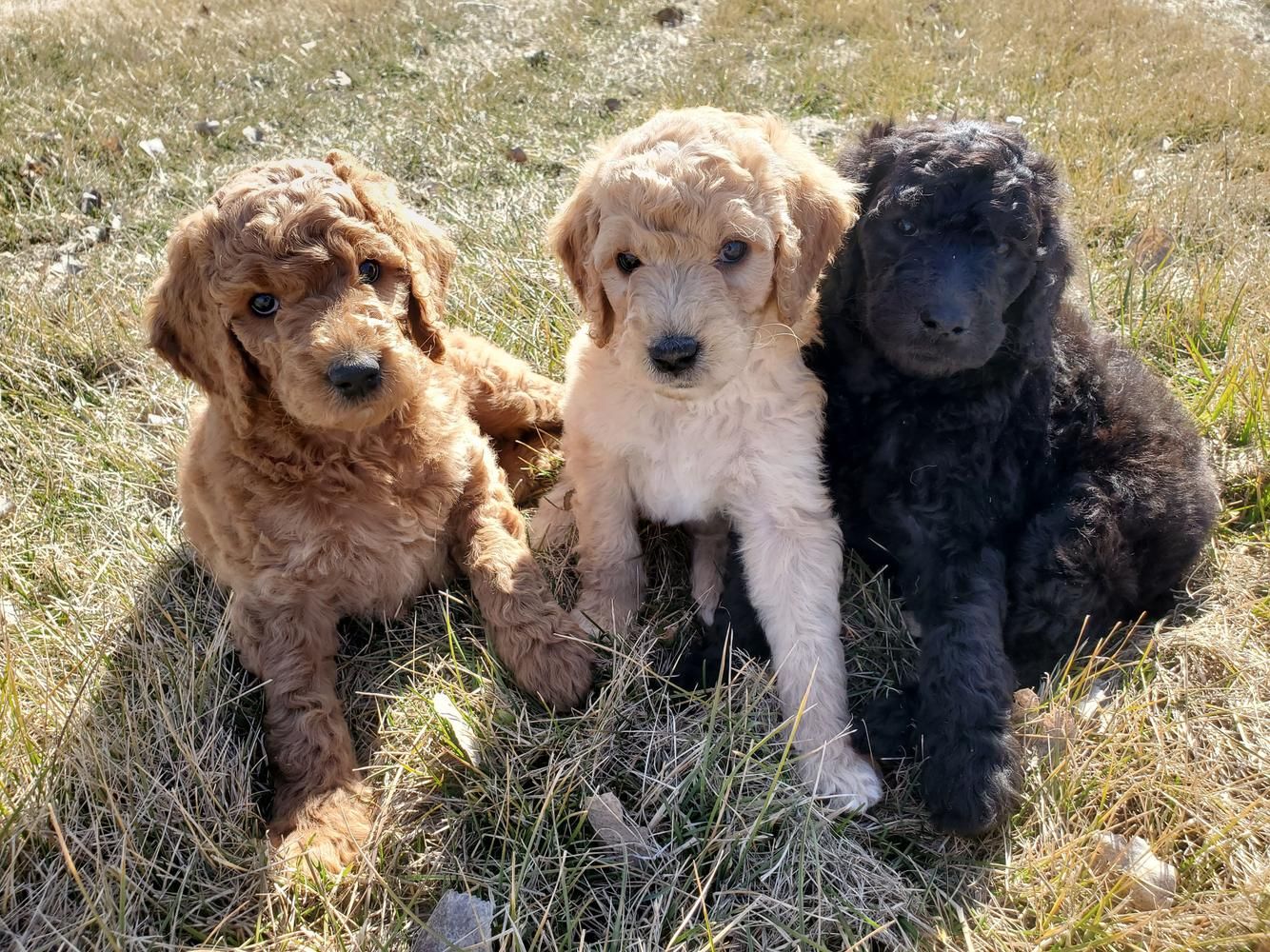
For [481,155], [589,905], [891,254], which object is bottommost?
[589,905]

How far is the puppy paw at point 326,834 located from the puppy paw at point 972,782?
1.66 m

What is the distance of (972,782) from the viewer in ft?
8.13

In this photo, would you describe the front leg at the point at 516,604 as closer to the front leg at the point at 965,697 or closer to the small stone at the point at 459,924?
the small stone at the point at 459,924

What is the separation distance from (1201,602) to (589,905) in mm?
2404

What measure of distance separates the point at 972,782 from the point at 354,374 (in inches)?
83.7

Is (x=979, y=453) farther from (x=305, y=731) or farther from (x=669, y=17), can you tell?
(x=669, y=17)

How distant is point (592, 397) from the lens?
3.11 m

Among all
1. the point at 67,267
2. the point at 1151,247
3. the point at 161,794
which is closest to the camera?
the point at 161,794

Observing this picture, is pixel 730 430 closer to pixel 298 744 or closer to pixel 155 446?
pixel 298 744

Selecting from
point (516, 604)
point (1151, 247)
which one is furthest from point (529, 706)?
point (1151, 247)

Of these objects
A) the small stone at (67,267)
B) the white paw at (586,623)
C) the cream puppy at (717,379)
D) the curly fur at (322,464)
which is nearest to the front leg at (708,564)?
the cream puppy at (717,379)

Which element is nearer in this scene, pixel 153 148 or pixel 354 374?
pixel 354 374

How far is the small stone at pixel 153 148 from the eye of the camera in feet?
20.8

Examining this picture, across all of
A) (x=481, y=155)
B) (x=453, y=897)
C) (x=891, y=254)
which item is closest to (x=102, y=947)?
(x=453, y=897)
